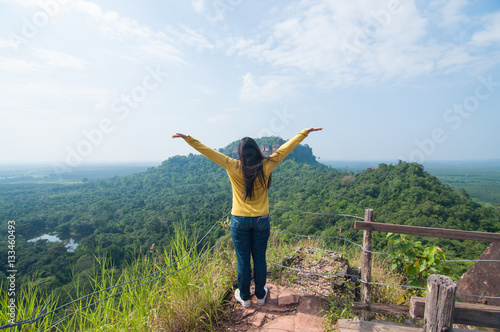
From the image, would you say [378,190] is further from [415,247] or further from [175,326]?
[175,326]

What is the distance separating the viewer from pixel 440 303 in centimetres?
138

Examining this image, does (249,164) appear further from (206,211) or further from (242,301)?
(206,211)

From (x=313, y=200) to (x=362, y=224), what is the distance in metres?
18.5

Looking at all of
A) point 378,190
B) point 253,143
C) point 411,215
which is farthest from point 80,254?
point 378,190

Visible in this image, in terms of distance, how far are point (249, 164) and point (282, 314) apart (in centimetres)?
156

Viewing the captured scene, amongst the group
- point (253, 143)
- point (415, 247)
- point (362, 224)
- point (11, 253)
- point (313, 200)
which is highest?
point (253, 143)

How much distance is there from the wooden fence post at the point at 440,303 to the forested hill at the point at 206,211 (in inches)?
79.1

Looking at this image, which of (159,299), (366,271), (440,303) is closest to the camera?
(440,303)

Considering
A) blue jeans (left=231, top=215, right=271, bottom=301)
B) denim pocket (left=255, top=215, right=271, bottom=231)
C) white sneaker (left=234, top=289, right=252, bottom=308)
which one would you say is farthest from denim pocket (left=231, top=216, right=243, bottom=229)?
white sneaker (left=234, top=289, right=252, bottom=308)

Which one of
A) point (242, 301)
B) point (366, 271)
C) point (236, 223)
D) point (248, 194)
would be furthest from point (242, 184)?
point (366, 271)

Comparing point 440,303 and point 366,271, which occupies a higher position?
point 440,303

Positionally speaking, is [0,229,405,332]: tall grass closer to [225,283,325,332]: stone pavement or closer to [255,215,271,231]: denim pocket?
[225,283,325,332]: stone pavement

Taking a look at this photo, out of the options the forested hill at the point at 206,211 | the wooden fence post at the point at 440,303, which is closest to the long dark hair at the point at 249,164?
the forested hill at the point at 206,211

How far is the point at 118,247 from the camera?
563 inches
